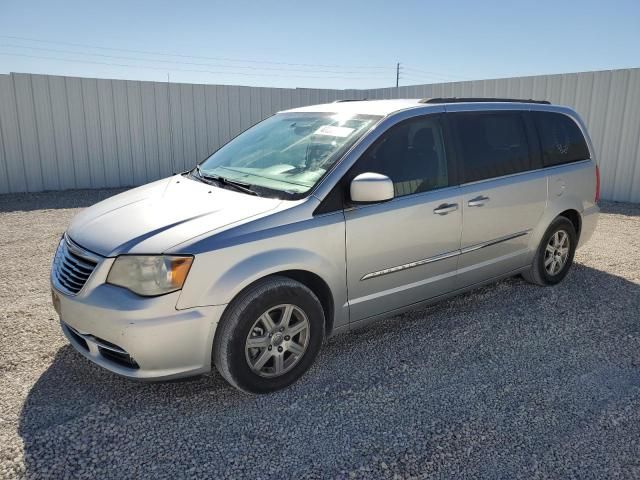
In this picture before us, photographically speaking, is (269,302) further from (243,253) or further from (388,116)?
(388,116)

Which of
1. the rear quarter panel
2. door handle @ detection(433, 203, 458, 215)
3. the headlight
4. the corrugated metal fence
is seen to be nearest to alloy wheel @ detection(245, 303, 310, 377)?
the headlight

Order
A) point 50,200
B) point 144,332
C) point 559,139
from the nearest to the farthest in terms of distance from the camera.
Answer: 1. point 144,332
2. point 559,139
3. point 50,200

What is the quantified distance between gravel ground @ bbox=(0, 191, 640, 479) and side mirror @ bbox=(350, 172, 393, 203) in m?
1.20

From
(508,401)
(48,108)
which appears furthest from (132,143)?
(508,401)

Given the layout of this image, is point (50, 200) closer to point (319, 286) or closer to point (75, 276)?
point (75, 276)

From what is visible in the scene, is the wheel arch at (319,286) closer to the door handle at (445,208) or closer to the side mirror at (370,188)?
the side mirror at (370,188)

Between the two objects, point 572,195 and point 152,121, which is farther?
point 152,121

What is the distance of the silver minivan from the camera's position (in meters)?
2.81

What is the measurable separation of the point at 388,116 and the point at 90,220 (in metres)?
2.19

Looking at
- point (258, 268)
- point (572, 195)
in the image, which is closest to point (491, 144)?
point (572, 195)

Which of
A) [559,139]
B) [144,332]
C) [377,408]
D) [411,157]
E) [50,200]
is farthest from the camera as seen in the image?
[50,200]

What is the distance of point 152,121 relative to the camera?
39.4 feet

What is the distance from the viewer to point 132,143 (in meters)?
11.8

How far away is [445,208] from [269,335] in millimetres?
1667
